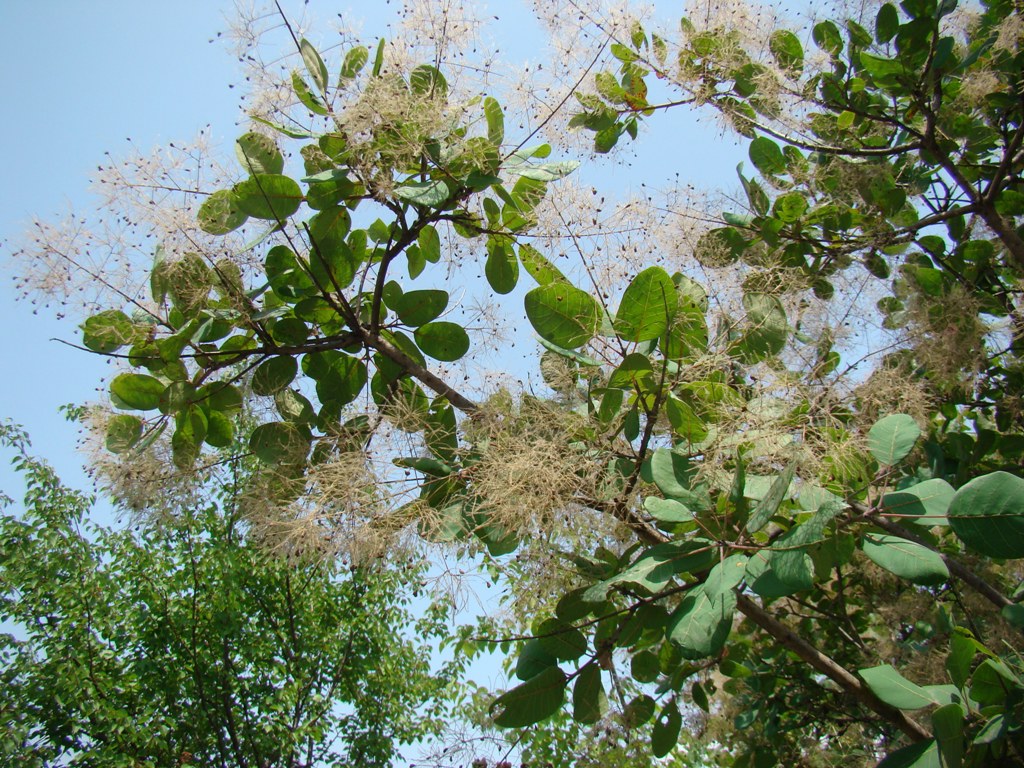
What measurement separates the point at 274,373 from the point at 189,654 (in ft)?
15.0

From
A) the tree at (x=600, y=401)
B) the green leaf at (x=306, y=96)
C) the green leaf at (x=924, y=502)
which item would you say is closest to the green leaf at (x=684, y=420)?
the tree at (x=600, y=401)

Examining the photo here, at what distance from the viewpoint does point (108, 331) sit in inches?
71.6

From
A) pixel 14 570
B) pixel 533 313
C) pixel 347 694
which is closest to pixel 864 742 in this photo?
pixel 533 313

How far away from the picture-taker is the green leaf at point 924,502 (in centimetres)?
144

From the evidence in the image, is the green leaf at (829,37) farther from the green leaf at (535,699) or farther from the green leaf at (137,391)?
the green leaf at (137,391)

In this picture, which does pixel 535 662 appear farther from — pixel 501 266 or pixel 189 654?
pixel 189 654

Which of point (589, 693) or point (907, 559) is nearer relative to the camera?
point (907, 559)

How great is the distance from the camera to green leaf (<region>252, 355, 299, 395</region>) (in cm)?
196

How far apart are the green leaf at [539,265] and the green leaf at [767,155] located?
1.10 m

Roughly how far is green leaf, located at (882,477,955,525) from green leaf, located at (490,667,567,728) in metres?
0.80

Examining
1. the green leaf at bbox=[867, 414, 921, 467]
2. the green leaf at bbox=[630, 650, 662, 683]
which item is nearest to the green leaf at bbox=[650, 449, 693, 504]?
the green leaf at bbox=[867, 414, 921, 467]

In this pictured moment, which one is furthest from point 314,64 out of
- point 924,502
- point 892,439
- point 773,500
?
point 924,502

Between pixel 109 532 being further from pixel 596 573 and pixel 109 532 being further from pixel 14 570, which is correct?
pixel 596 573

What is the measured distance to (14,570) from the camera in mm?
5477
